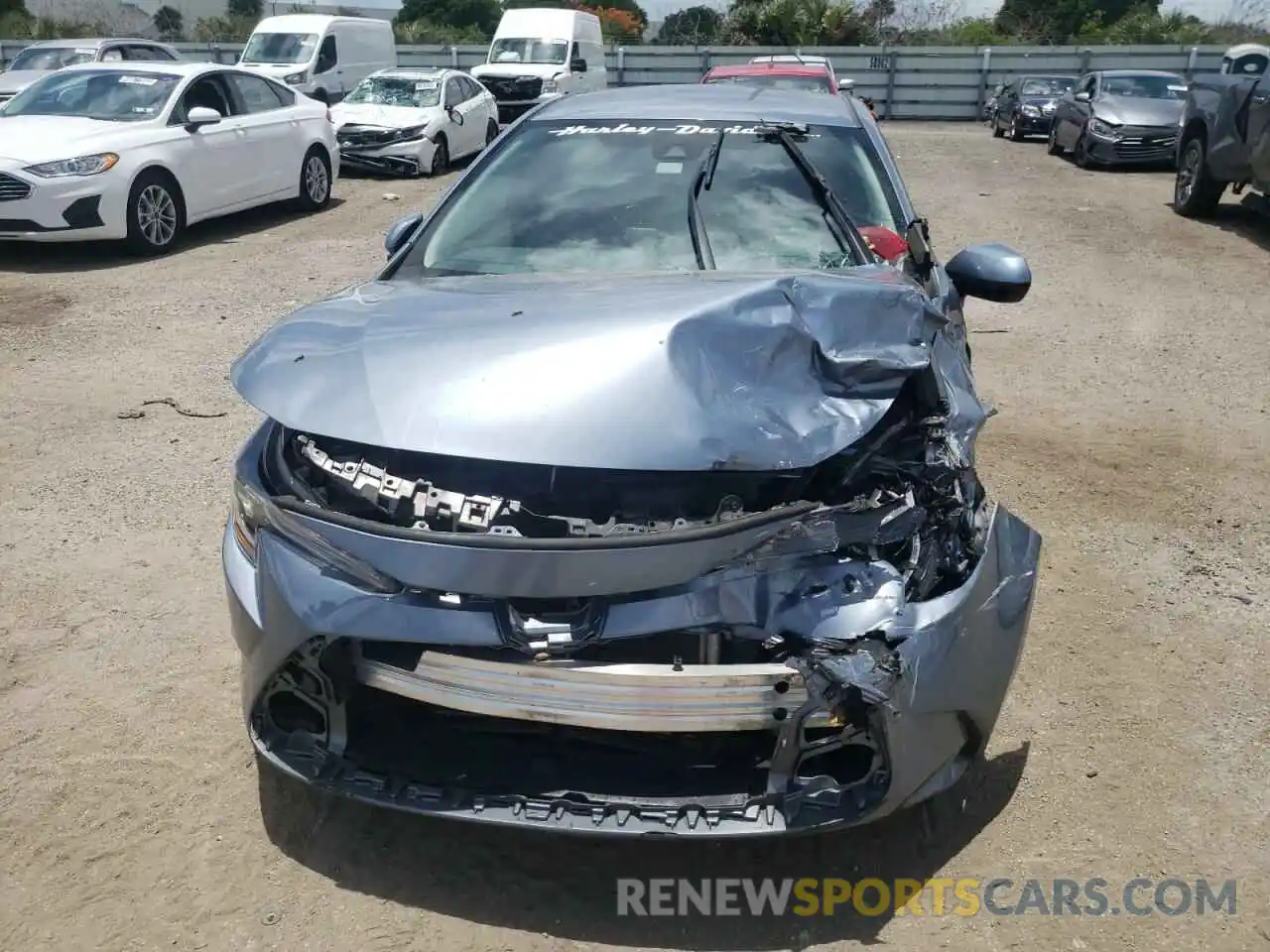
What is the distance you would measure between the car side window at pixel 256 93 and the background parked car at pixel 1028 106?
15.3 m

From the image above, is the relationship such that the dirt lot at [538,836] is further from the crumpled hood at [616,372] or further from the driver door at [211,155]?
the driver door at [211,155]

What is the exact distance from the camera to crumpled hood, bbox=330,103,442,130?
14352mm

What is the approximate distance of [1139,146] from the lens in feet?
52.0

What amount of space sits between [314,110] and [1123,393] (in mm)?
9238

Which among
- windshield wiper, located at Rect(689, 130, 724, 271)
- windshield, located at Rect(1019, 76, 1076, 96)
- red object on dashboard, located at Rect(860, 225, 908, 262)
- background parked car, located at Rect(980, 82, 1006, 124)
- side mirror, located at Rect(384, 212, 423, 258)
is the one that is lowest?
background parked car, located at Rect(980, 82, 1006, 124)

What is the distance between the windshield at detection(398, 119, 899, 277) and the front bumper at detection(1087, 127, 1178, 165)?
13.7 metres

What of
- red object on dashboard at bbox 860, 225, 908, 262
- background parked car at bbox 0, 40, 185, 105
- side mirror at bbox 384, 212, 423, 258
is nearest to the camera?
red object on dashboard at bbox 860, 225, 908, 262

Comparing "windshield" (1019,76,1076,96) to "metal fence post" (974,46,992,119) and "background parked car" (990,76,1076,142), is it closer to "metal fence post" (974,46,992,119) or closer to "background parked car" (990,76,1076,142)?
"background parked car" (990,76,1076,142)

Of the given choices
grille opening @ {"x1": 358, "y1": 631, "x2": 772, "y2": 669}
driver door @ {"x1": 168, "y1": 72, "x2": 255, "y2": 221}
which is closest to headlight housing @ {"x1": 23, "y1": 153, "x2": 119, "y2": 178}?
driver door @ {"x1": 168, "y1": 72, "x2": 255, "y2": 221}

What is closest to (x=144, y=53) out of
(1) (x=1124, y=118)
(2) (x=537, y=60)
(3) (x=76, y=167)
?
(2) (x=537, y=60)

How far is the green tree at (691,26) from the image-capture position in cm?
4234

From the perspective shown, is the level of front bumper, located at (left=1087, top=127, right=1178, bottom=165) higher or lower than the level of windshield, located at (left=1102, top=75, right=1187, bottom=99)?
lower

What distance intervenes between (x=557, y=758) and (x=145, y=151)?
28.2ft

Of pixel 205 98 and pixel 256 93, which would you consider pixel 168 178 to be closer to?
pixel 205 98
